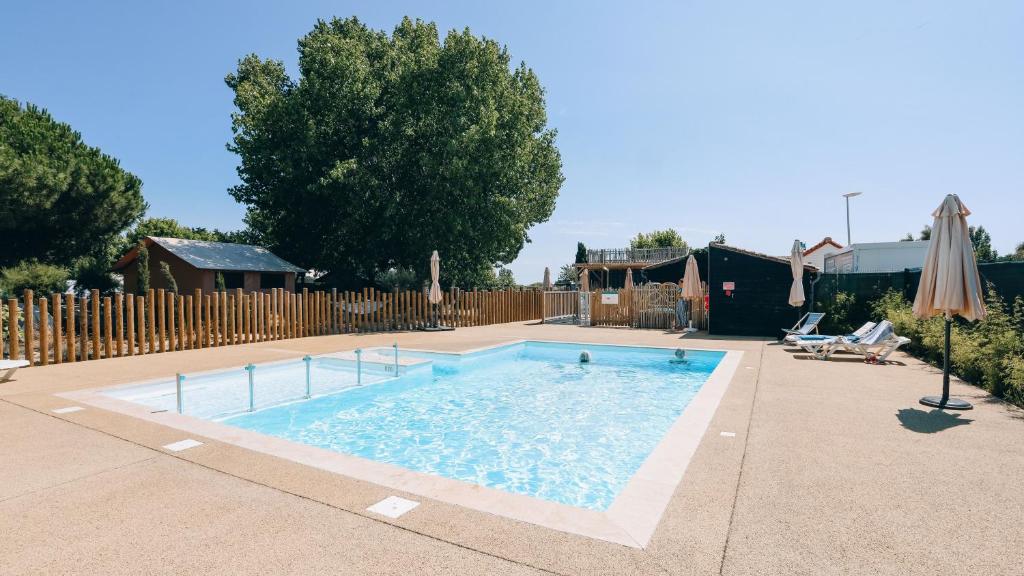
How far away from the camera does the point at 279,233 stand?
2745 cm

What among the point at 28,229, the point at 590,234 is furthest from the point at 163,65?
the point at 590,234

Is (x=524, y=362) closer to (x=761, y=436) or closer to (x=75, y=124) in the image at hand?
(x=761, y=436)

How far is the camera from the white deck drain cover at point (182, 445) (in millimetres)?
4281

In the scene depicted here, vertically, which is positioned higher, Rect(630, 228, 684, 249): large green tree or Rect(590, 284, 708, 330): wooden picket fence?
Rect(630, 228, 684, 249): large green tree

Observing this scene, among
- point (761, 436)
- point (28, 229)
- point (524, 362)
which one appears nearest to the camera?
point (761, 436)

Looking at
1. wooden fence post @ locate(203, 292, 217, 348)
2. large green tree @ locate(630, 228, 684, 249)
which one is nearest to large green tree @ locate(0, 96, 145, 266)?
wooden fence post @ locate(203, 292, 217, 348)

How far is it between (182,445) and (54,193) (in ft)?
78.1

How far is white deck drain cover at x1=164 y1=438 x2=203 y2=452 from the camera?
428cm

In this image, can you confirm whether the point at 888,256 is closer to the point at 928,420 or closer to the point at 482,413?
the point at 928,420

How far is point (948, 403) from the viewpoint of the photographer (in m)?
5.75

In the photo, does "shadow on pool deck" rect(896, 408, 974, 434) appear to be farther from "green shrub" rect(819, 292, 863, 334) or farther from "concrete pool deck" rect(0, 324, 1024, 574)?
"green shrub" rect(819, 292, 863, 334)

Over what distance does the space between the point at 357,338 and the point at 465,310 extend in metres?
5.89

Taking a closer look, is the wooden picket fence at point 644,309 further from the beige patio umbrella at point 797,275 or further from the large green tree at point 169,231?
the large green tree at point 169,231

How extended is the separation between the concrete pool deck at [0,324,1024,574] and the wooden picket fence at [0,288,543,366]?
207 inches
